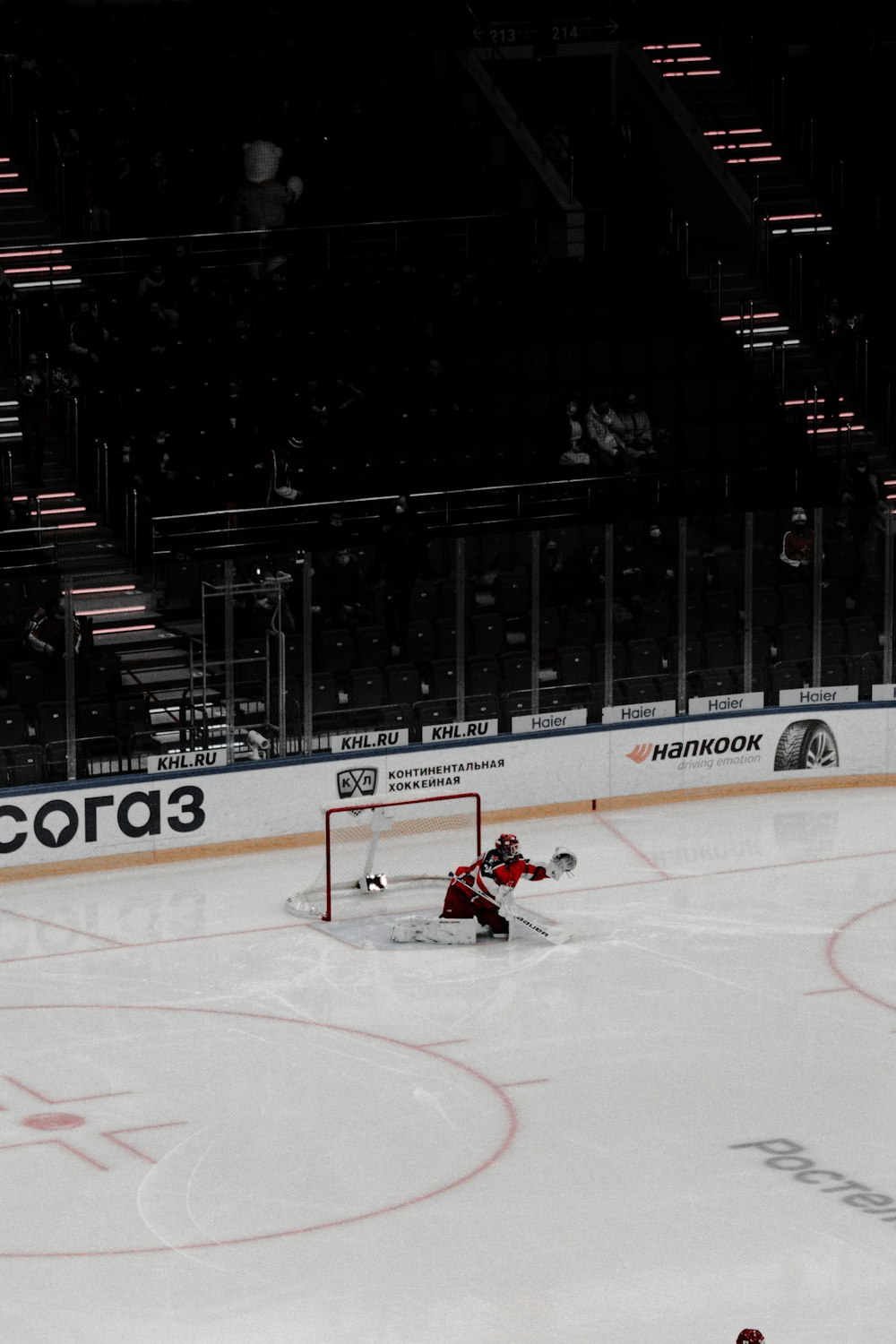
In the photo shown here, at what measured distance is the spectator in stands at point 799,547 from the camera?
75.3 feet

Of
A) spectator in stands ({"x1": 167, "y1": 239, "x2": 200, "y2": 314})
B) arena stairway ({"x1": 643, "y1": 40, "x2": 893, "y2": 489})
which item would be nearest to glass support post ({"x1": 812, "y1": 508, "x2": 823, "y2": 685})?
arena stairway ({"x1": 643, "y1": 40, "x2": 893, "y2": 489})

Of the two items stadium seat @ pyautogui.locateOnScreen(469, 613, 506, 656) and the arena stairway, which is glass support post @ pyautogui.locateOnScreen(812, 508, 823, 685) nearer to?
stadium seat @ pyautogui.locateOnScreen(469, 613, 506, 656)

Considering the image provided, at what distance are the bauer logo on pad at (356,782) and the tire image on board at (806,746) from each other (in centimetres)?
431

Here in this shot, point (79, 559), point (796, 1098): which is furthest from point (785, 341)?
point (796, 1098)

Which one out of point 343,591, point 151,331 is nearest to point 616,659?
point 343,591

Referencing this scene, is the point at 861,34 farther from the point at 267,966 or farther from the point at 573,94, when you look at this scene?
the point at 267,966

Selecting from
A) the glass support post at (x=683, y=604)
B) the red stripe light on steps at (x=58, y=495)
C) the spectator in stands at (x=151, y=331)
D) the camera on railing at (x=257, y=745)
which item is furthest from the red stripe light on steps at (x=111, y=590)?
the glass support post at (x=683, y=604)

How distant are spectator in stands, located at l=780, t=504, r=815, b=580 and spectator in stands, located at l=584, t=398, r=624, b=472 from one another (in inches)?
109

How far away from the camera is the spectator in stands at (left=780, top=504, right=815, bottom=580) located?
22953mm

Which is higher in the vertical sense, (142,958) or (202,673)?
(202,673)

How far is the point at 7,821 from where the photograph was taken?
1967 cm

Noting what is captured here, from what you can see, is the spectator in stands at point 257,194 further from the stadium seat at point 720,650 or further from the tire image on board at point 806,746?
the tire image on board at point 806,746

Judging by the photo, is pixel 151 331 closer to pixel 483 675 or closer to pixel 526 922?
pixel 483 675

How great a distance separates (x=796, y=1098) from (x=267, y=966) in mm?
4633
